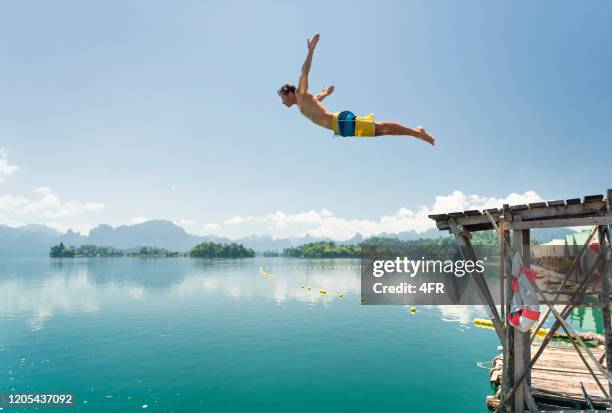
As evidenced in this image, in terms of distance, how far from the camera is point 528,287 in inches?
336

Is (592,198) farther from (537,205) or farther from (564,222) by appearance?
(537,205)

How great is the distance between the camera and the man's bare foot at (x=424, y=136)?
17.2 ft

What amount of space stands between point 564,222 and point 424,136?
5404 millimetres

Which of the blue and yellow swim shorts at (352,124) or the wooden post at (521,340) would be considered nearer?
the blue and yellow swim shorts at (352,124)

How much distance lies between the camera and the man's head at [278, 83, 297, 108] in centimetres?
589

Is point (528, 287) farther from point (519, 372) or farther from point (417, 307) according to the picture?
point (417, 307)

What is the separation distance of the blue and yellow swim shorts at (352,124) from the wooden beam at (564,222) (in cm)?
552

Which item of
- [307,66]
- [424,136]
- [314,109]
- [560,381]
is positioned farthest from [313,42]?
[560,381]

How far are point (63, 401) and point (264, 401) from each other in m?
9.53

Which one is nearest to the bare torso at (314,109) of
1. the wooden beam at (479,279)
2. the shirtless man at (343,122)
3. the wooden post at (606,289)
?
the shirtless man at (343,122)

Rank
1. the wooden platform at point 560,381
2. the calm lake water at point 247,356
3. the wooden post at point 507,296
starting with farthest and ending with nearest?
the calm lake water at point 247,356 → the wooden platform at point 560,381 → the wooden post at point 507,296

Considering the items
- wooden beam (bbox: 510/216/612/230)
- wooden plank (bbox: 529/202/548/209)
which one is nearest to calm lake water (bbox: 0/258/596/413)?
wooden beam (bbox: 510/216/612/230)

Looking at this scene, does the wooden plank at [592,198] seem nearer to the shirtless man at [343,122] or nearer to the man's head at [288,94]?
the shirtless man at [343,122]

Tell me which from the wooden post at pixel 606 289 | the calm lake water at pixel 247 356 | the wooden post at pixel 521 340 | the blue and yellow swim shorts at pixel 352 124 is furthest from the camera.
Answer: the calm lake water at pixel 247 356
